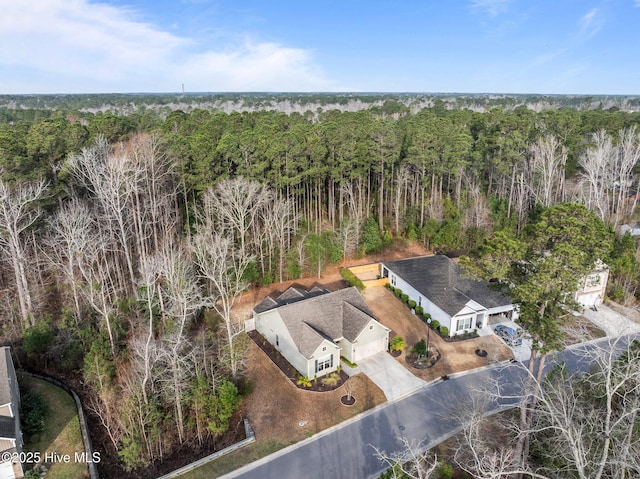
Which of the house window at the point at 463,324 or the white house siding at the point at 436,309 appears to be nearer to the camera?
the white house siding at the point at 436,309

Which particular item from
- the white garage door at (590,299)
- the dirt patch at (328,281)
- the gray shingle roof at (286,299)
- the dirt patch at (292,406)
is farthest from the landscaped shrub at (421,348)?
the white garage door at (590,299)

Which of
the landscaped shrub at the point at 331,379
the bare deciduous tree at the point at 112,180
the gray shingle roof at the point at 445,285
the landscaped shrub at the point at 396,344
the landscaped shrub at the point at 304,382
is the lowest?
the landscaped shrub at the point at 331,379

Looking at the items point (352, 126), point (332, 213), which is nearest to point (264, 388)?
point (332, 213)

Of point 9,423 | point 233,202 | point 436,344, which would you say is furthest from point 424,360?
point 9,423

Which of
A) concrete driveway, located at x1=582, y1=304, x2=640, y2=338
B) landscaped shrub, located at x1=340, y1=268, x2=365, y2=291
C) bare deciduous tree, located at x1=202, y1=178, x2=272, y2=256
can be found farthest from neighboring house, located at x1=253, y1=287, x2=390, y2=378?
concrete driveway, located at x1=582, y1=304, x2=640, y2=338

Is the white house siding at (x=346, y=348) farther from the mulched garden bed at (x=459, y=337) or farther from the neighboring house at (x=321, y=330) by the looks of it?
the mulched garden bed at (x=459, y=337)

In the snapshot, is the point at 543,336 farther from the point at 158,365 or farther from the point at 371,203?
the point at 371,203
